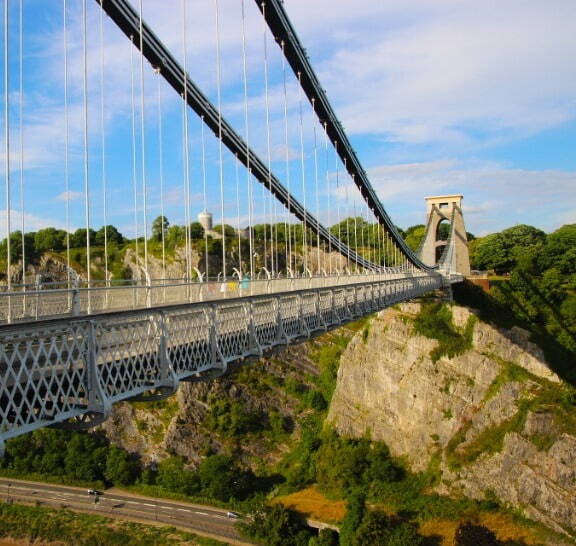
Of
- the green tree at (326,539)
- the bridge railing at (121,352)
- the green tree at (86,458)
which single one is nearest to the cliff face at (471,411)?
the green tree at (326,539)

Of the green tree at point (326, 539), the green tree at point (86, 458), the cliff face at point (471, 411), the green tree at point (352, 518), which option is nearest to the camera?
the green tree at point (352, 518)

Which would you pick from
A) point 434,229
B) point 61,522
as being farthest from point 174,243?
point 61,522

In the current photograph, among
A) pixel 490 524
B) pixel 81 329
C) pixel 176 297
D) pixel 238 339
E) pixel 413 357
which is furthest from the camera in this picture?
pixel 413 357

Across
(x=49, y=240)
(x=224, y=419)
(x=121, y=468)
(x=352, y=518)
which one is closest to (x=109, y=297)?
(x=352, y=518)

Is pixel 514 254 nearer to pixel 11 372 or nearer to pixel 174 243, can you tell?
pixel 174 243

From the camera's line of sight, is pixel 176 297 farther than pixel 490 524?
No

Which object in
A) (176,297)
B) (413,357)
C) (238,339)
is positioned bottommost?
(413,357)

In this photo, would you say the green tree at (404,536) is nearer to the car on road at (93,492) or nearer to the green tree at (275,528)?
the green tree at (275,528)
